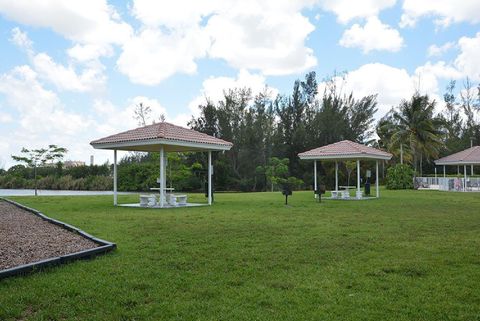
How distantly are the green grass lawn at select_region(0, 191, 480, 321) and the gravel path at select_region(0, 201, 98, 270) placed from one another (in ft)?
1.89

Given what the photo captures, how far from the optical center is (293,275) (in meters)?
5.59

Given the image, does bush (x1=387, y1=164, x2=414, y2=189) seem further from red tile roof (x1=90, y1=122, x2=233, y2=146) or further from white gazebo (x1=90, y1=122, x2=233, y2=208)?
red tile roof (x1=90, y1=122, x2=233, y2=146)

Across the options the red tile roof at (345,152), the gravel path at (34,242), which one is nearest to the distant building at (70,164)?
the red tile roof at (345,152)

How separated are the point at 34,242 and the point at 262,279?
4.22 meters

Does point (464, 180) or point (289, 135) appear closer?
point (464, 180)

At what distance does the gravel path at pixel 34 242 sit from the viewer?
6.30 meters

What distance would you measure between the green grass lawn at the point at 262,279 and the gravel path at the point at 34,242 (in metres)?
0.58

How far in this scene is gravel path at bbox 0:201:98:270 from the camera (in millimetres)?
6301

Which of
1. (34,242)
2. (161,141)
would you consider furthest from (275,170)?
(34,242)

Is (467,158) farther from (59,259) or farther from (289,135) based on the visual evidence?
(59,259)

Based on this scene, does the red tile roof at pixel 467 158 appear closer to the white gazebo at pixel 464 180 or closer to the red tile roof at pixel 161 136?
the white gazebo at pixel 464 180

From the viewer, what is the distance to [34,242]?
7.55 meters

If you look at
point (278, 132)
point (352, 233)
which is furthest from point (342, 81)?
point (352, 233)

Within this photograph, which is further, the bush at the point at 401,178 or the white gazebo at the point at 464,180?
the bush at the point at 401,178
